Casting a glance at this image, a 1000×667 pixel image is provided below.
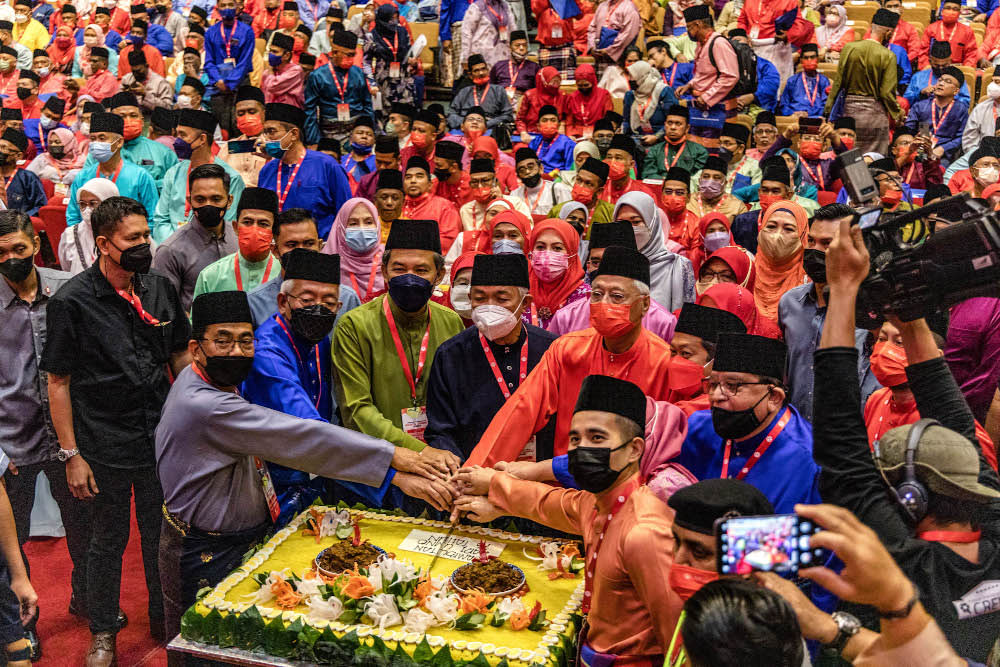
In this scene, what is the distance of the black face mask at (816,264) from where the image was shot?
15.3 feet

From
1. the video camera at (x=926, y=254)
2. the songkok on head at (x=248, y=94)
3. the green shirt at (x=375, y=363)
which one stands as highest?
the video camera at (x=926, y=254)

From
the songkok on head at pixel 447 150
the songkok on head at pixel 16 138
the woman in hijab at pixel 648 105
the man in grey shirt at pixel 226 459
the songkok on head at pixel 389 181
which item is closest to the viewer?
the man in grey shirt at pixel 226 459

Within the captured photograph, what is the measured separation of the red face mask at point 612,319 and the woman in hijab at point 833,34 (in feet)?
35.1

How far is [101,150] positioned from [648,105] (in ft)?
21.5

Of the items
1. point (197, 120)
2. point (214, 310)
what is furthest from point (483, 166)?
point (214, 310)

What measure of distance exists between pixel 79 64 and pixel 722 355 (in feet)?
47.7

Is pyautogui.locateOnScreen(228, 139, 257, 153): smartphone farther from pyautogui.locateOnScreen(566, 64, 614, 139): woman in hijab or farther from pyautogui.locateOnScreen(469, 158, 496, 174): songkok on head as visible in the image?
pyautogui.locateOnScreen(566, 64, 614, 139): woman in hijab

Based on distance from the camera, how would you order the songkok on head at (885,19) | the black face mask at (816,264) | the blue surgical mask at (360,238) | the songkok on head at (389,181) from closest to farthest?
1. the black face mask at (816,264)
2. the blue surgical mask at (360,238)
3. the songkok on head at (389,181)
4. the songkok on head at (885,19)

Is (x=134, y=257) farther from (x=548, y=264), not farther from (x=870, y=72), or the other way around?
(x=870, y=72)

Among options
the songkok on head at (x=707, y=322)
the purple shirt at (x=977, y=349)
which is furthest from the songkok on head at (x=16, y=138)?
the purple shirt at (x=977, y=349)

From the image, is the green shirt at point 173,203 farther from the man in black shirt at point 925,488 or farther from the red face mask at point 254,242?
the man in black shirt at point 925,488

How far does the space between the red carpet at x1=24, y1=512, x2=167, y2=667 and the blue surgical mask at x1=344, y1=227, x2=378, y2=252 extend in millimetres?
2430

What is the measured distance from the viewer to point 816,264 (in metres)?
4.68

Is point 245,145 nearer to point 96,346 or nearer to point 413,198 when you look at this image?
point 413,198
